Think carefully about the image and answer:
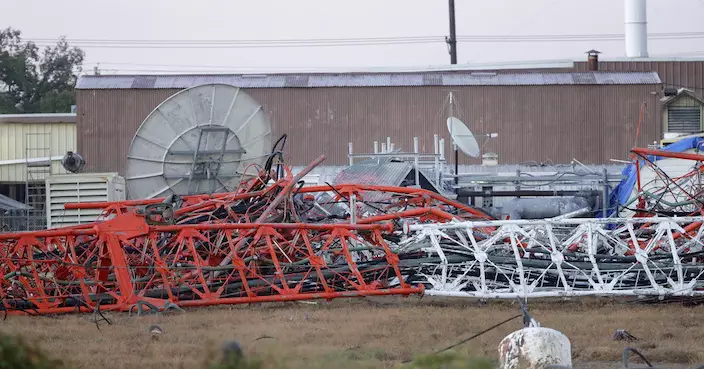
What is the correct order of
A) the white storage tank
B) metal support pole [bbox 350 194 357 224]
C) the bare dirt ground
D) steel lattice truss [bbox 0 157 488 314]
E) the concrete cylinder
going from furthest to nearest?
the white storage tank
metal support pole [bbox 350 194 357 224]
steel lattice truss [bbox 0 157 488 314]
the bare dirt ground
the concrete cylinder

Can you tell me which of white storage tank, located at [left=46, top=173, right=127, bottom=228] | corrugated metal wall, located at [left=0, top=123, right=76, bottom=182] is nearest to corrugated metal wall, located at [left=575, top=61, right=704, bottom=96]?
corrugated metal wall, located at [left=0, top=123, right=76, bottom=182]

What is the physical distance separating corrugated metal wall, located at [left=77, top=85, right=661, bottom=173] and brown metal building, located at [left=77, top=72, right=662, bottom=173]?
0.15ft

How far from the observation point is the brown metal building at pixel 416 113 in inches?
2053

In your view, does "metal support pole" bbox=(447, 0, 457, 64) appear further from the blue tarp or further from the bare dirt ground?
the bare dirt ground

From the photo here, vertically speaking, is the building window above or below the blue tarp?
above

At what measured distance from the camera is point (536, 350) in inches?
443

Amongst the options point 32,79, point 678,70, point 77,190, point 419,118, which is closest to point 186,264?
point 77,190

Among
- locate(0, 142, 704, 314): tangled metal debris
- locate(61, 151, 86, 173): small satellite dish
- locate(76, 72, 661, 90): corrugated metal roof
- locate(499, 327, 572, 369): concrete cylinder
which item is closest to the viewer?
locate(499, 327, 572, 369): concrete cylinder

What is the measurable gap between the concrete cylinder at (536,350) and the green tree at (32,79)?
78679 mm

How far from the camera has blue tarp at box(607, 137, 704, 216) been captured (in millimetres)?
31672

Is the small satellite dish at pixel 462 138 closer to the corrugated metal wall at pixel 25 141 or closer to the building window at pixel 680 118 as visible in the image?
the building window at pixel 680 118

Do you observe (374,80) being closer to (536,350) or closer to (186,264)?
(186,264)

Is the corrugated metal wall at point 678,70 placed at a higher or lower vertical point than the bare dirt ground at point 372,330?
higher

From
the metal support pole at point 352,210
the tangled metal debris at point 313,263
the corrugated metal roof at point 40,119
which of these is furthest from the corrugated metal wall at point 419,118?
the tangled metal debris at point 313,263
